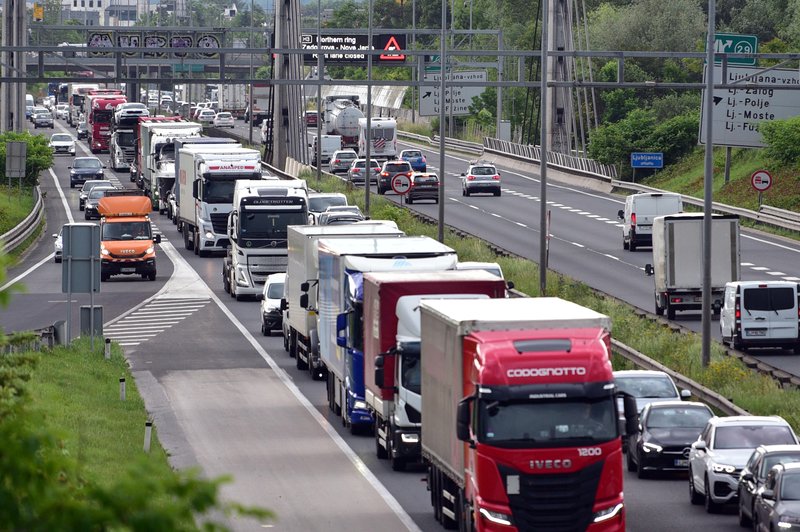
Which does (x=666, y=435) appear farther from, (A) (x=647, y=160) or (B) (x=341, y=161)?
(B) (x=341, y=161)

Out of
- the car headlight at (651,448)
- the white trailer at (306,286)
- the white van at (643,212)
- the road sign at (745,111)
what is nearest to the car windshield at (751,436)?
the car headlight at (651,448)

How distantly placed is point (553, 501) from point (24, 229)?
52752 millimetres

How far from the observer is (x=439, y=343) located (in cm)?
1947

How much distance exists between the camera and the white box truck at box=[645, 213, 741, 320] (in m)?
41.8

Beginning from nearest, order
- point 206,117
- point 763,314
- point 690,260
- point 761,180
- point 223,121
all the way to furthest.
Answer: point 763,314
point 690,260
point 761,180
point 223,121
point 206,117

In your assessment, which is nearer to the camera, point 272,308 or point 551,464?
point 551,464

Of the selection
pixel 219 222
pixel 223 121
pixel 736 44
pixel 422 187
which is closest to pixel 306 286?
pixel 219 222

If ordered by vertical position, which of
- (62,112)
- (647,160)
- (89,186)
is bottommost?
(89,186)

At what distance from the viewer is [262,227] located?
160 ft

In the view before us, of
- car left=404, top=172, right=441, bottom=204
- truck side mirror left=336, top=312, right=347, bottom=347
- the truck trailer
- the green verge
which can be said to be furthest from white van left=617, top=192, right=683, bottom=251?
truck side mirror left=336, top=312, right=347, bottom=347

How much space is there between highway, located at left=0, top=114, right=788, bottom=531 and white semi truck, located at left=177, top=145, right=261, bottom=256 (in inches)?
39.6

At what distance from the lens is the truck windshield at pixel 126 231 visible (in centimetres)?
5500

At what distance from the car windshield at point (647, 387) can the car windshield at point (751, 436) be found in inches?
182

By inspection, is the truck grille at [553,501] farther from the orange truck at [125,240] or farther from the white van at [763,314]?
the orange truck at [125,240]
